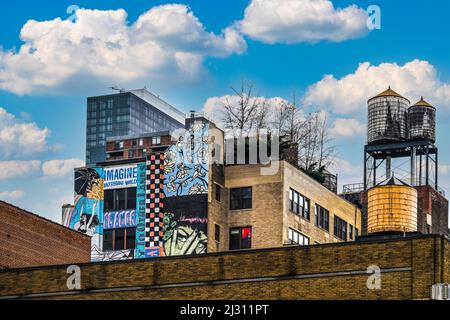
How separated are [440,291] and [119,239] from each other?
37.5 metres

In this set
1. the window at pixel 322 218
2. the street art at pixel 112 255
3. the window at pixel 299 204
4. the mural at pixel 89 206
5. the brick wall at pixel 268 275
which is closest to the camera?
→ the brick wall at pixel 268 275

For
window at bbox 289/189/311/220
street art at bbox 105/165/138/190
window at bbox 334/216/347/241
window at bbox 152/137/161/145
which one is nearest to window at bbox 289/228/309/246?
window at bbox 289/189/311/220

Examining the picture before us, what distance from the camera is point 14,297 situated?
4609 cm

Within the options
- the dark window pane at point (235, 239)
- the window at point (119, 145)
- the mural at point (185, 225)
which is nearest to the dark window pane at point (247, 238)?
the dark window pane at point (235, 239)

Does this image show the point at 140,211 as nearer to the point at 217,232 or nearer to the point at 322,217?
the point at 217,232

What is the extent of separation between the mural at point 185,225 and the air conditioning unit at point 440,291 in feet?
102

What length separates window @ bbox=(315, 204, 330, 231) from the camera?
7338 cm

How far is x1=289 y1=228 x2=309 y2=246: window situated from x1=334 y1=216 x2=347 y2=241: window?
5934mm

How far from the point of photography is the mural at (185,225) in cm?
6875

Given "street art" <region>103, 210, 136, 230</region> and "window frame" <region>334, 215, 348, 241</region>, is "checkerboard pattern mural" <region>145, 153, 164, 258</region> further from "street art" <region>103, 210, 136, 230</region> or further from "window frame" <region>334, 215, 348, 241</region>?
"window frame" <region>334, 215, 348, 241</region>

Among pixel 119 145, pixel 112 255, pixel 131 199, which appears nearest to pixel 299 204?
pixel 131 199

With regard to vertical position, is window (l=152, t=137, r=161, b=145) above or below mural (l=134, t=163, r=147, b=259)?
above

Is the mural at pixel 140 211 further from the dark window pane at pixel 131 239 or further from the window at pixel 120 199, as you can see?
the window at pixel 120 199

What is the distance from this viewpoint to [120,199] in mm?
73688
